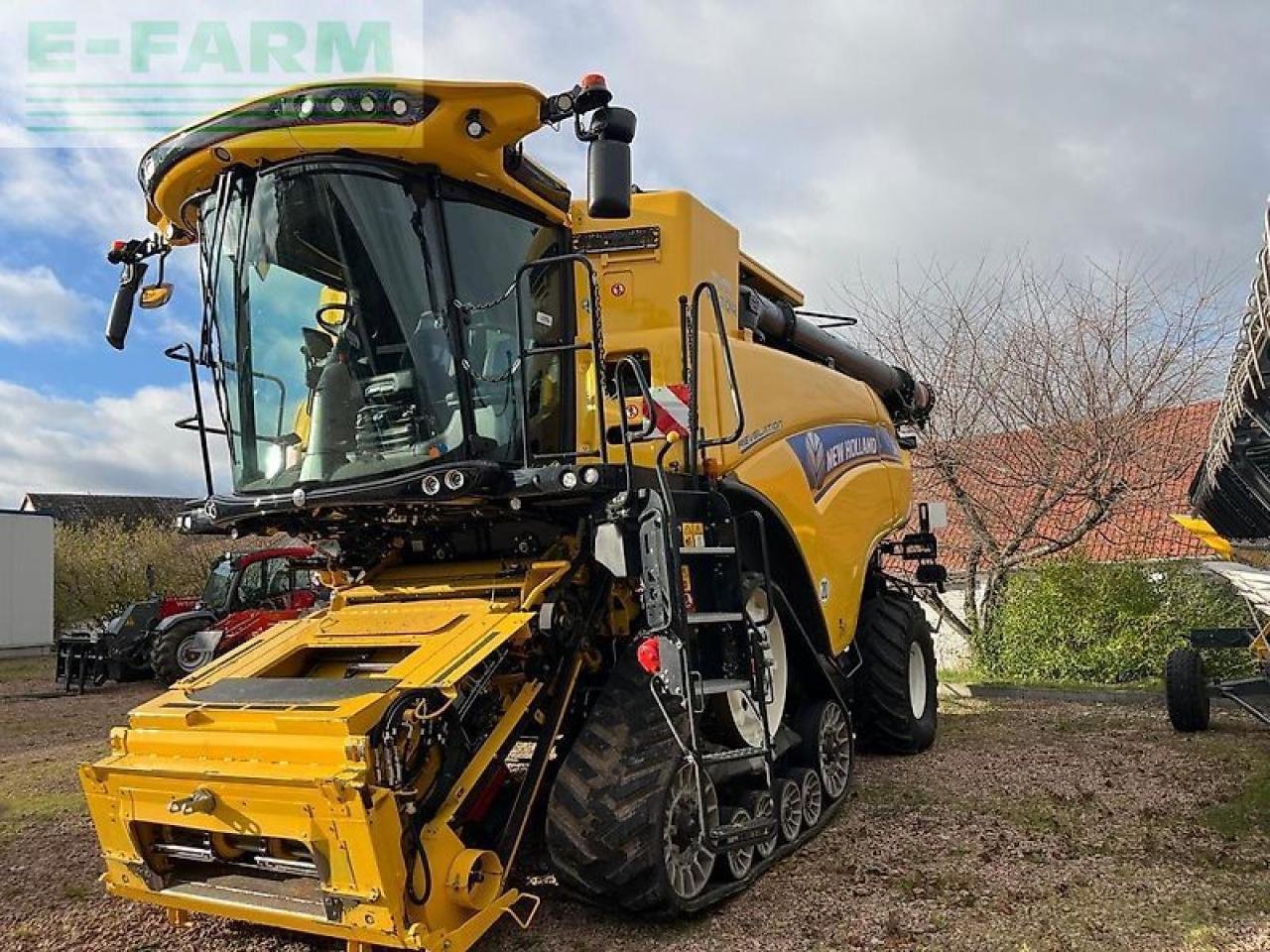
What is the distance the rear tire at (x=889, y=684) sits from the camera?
7.56 m

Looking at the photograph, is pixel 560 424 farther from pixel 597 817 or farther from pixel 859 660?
pixel 859 660

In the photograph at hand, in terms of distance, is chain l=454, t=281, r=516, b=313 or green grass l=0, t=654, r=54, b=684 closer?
chain l=454, t=281, r=516, b=313

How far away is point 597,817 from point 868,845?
185cm

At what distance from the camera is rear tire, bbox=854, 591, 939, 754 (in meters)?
7.56

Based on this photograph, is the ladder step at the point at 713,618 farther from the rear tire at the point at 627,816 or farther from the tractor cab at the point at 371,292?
the tractor cab at the point at 371,292

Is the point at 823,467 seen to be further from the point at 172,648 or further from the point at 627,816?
the point at 172,648

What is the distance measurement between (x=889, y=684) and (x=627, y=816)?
3920 millimetres

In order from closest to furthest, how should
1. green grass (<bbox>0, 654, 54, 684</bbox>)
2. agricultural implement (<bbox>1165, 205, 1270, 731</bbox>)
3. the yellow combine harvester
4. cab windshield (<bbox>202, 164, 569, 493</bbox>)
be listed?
Answer: 1. the yellow combine harvester
2. cab windshield (<bbox>202, 164, 569, 493</bbox>)
3. agricultural implement (<bbox>1165, 205, 1270, 731</bbox>)
4. green grass (<bbox>0, 654, 54, 684</bbox>)

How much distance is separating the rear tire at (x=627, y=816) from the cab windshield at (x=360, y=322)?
4.36 feet

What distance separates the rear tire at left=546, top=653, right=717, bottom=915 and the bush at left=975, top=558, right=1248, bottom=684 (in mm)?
8688

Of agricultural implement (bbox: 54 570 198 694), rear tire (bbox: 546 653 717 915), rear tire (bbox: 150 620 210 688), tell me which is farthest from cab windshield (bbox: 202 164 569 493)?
agricultural implement (bbox: 54 570 198 694)

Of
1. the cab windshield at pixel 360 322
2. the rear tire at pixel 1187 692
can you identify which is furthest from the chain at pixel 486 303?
the rear tire at pixel 1187 692

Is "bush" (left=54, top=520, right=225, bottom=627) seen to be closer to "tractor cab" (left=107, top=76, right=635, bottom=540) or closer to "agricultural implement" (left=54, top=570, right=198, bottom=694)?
"agricultural implement" (left=54, top=570, right=198, bottom=694)

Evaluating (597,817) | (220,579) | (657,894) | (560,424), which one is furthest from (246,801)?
(220,579)
